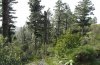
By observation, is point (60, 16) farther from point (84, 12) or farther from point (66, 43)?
point (66, 43)

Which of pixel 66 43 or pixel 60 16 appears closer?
pixel 66 43

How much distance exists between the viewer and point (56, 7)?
2758 inches

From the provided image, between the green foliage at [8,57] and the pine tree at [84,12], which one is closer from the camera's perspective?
the green foliage at [8,57]

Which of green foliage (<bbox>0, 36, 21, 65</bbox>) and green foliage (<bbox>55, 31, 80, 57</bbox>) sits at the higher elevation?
green foliage (<bbox>0, 36, 21, 65</bbox>)

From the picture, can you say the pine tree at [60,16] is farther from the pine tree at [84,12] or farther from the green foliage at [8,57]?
the green foliage at [8,57]

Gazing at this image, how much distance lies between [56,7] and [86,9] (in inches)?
510

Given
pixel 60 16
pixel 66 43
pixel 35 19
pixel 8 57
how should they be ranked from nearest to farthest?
pixel 8 57 < pixel 66 43 < pixel 35 19 < pixel 60 16

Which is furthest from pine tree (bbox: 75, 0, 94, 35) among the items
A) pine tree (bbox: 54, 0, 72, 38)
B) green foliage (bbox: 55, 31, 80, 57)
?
green foliage (bbox: 55, 31, 80, 57)

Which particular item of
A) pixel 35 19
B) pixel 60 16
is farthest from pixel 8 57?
pixel 60 16

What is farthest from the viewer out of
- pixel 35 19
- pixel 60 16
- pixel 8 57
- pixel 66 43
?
pixel 60 16

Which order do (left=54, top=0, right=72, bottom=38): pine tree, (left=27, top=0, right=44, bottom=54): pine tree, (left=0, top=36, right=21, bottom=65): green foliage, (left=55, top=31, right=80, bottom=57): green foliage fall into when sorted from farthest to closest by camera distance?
(left=54, top=0, right=72, bottom=38): pine tree → (left=27, top=0, right=44, bottom=54): pine tree → (left=55, top=31, right=80, bottom=57): green foliage → (left=0, top=36, right=21, bottom=65): green foliage

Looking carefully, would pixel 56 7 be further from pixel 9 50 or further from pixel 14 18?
pixel 9 50

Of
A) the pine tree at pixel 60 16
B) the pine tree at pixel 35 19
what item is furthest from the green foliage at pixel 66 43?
the pine tree at pixel 60 16

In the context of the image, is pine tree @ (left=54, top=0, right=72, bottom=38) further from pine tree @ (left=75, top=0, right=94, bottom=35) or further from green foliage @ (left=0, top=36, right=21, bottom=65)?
green foliage @ (left=0, top=36, right=21, bottom=65)
